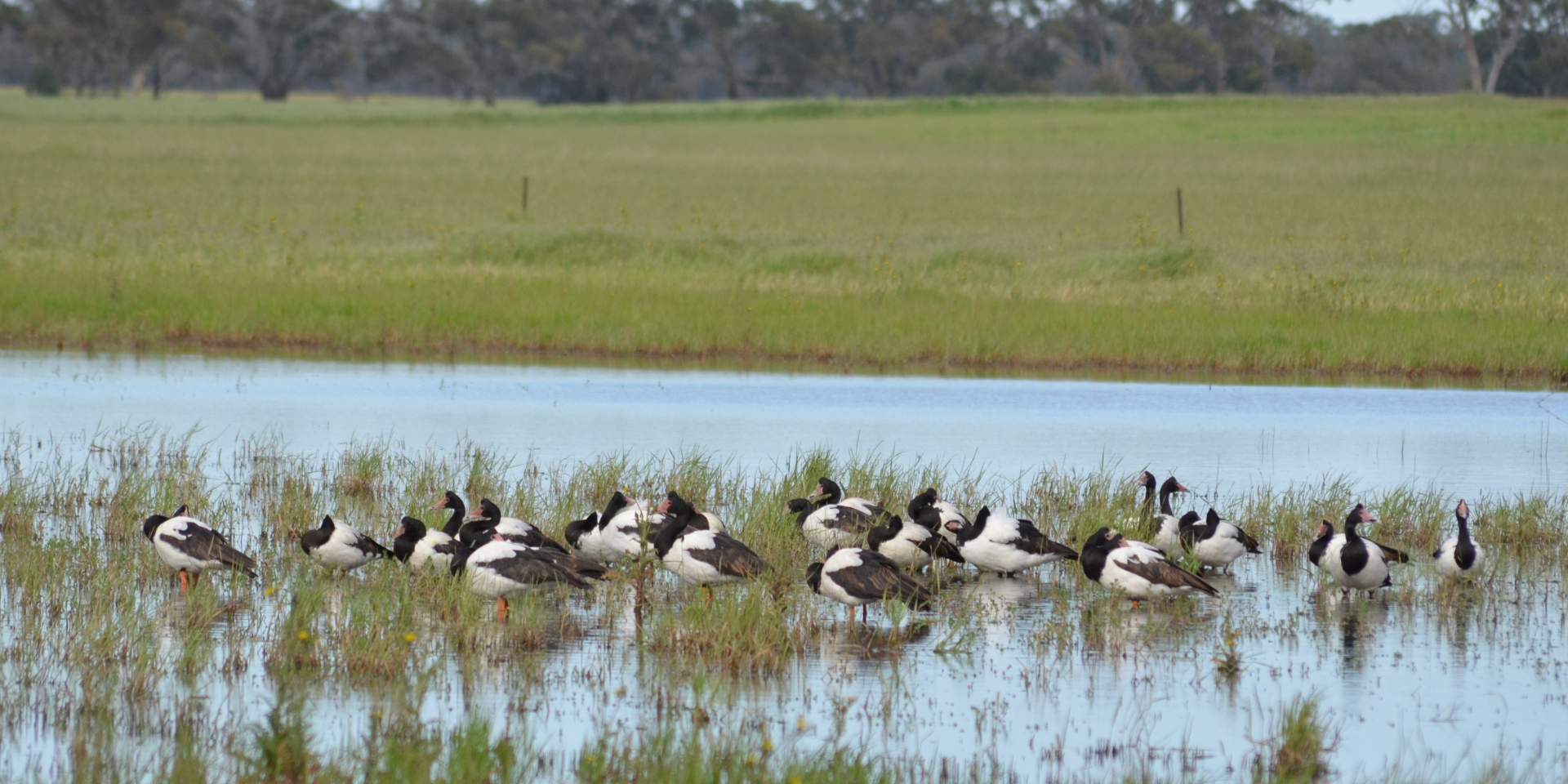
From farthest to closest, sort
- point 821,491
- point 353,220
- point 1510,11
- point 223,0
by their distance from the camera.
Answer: point 223,0 → point 1510,11 → point 353,220 → point 821,491

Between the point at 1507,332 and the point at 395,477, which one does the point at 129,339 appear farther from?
the point at 1507,332

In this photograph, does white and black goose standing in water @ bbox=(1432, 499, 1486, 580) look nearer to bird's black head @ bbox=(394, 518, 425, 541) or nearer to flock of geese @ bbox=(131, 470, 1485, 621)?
flock of geese @ bbox=(131, 470, 1485, 621)

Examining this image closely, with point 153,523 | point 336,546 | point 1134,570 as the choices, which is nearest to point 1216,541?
point 1134,570

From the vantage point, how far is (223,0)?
4747 inches

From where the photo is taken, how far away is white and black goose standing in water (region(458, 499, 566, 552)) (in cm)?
1162

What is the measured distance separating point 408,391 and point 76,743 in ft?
45.1

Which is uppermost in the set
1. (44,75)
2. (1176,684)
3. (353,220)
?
(44,75)

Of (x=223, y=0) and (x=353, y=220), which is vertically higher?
(x=223, y=0)

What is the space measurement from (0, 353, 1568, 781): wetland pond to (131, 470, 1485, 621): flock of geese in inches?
8.6

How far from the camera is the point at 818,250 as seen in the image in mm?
33156

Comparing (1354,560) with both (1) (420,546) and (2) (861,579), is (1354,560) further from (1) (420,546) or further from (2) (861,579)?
(1) (420,546)

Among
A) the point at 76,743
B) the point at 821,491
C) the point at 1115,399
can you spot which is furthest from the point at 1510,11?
the point at 76,743

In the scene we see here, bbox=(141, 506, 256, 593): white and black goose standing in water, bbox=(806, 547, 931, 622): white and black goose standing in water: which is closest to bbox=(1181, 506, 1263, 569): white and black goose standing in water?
bbox=(806, 547, 931, 622): white and black goose standing in water

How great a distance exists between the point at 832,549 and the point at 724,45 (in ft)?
377
